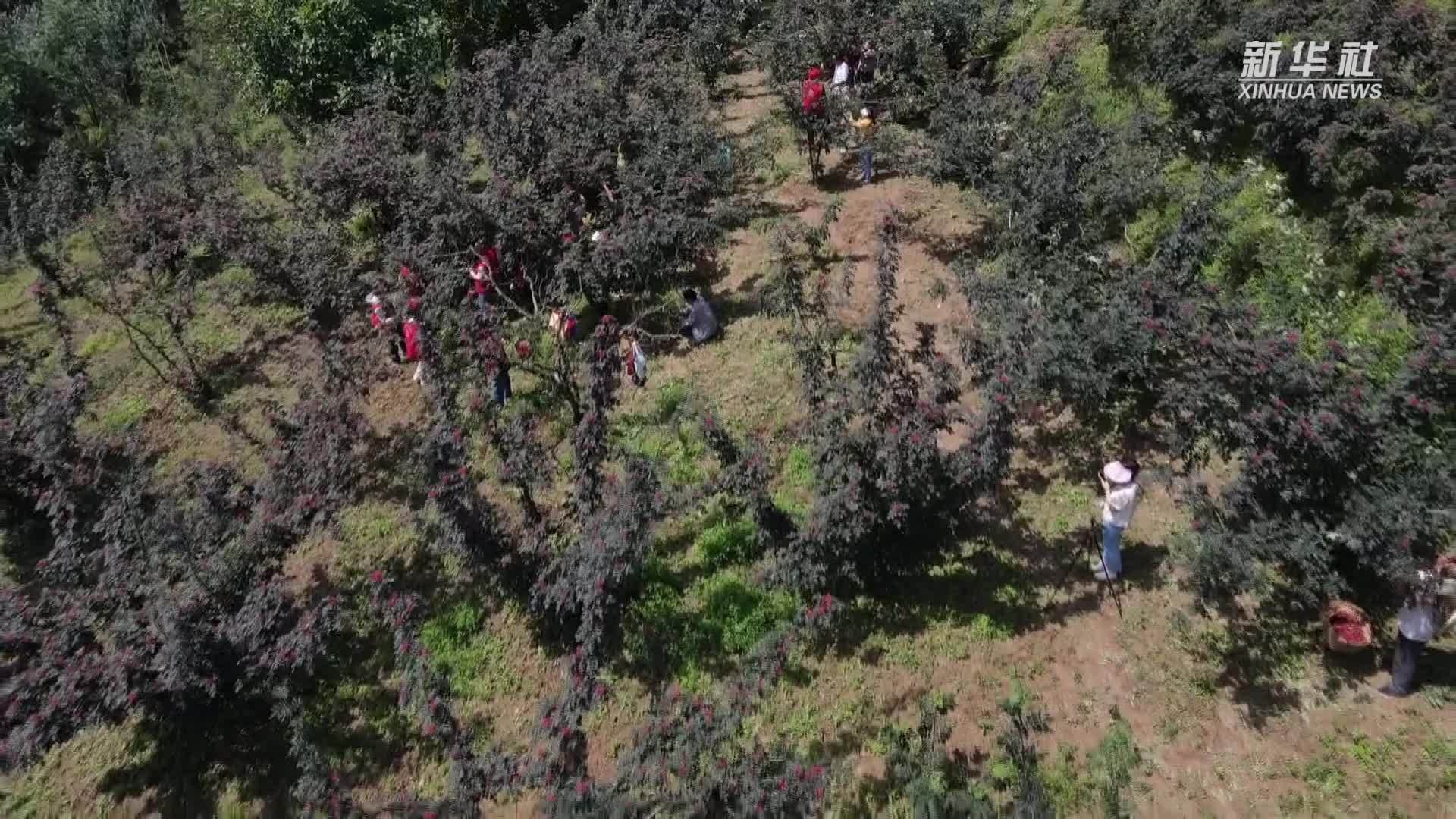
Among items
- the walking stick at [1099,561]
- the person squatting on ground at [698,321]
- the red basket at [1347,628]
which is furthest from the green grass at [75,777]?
the red basket at [1347,628]

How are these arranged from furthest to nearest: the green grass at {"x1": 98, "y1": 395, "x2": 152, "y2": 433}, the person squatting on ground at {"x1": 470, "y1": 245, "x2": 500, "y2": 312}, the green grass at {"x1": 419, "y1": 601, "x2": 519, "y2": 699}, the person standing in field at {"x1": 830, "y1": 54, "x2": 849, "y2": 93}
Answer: the person standing in field at {"x1": 830, "y1": 54, "x2": 849, "y2": 93} < the green grass at {"x1": 98, "y1": 395, "x2": 152, "y2": 433} < the person squatting on ground at {"x1": 470, "y1": 245, "x2": 500, "y2": 312} < the green grass at {"x1": 419, "y1": 601, "x2": 519, "y2": 699}

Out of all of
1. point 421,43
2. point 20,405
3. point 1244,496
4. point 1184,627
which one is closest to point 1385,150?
point 1244,496

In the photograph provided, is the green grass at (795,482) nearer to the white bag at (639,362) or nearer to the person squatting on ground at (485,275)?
the white bag at (639,362)

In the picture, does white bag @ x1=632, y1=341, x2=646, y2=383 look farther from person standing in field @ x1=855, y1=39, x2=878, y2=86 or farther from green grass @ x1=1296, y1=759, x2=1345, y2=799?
person standing in field @ x1=855, y1=39, x2=878, y2=86

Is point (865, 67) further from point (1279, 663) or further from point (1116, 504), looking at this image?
point (1279, 663)

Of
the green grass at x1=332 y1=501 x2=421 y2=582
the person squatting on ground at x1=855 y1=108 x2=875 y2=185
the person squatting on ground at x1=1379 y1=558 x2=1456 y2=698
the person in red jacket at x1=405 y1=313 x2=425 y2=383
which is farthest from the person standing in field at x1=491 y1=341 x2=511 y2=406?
the person squatting on ground at x1=1379 y1=558 x2=1456 y2=698

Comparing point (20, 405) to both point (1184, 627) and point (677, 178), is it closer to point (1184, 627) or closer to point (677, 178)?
point (677, 178)
